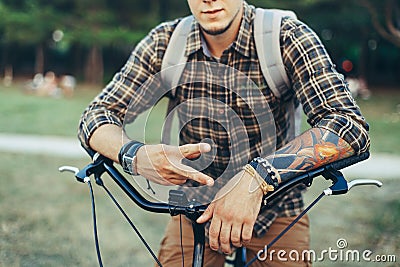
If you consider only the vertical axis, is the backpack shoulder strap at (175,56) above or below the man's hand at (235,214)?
above

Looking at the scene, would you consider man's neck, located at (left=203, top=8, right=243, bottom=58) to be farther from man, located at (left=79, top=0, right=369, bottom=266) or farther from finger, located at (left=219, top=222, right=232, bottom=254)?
finger, located at (left=219, top=222, right=232, bottom=254)

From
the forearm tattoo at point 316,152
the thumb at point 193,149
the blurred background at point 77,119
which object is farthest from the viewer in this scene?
the blurred background at point 77,119

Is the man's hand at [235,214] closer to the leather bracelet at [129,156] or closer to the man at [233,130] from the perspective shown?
the man at [233,130]

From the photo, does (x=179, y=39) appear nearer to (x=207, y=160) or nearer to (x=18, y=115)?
(x=207, y=160)

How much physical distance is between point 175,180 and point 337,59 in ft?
64.7

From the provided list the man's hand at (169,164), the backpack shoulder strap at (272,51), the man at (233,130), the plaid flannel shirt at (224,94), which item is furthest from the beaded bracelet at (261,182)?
the backpack shoulder strap at (272,51)

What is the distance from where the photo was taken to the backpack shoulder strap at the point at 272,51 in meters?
1.73

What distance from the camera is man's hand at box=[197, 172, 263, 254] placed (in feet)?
4.44

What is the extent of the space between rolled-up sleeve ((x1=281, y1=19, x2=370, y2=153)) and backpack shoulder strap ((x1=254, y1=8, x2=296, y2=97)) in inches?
0.9

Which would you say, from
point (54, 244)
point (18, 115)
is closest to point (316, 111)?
point (54, 244)

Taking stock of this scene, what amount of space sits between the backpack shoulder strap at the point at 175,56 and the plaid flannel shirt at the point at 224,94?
0.02m

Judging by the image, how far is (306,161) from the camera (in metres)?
1.47

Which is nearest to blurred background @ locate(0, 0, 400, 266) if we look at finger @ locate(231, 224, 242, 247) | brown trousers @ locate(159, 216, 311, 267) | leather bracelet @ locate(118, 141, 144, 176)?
leather bracelet @ locate(118, 141, 144, 176)

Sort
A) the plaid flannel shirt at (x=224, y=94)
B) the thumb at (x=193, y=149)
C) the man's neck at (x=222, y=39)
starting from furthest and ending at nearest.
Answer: the man's neck at (x=222, y=39) → the plaid flannel shirt at (x=224, y=94) → the thumb at (x=193, y=149)
